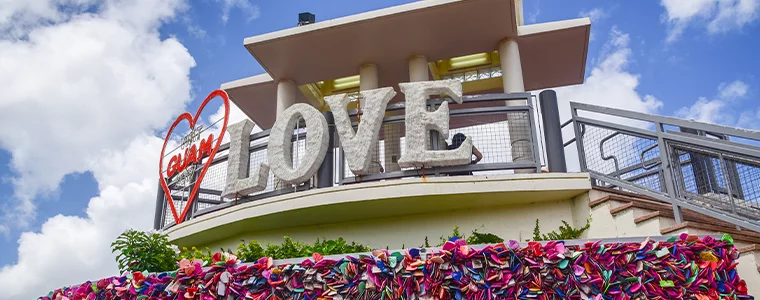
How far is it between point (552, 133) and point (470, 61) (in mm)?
6254

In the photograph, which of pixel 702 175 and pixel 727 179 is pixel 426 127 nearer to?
pixel 702 175

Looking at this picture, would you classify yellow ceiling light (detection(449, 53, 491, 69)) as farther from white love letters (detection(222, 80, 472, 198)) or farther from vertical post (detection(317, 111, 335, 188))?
vertical post (detection(317, 111, 335, 188))

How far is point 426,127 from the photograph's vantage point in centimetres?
950

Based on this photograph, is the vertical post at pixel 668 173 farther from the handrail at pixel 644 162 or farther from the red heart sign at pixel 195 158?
the red heart sign at pixel 195 158

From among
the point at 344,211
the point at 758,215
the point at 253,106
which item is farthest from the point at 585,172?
the point at 253,106

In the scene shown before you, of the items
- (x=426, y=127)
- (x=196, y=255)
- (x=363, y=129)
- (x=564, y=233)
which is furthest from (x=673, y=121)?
(x=196, y=255)

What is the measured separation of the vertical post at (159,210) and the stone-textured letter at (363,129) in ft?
17.9

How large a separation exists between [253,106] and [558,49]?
331 inches

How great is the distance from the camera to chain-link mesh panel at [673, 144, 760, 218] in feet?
25.7

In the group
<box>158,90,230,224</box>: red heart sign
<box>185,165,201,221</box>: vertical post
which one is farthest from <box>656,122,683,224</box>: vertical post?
<box>185,165,201,221</box>: vertical post

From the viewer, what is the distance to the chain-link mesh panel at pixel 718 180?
7840mm

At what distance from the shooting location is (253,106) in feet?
56.6

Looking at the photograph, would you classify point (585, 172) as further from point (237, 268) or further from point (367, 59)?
point (367, 59)

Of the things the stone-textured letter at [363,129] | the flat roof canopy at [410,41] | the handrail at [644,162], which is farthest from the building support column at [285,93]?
the handrail at [644,162]
